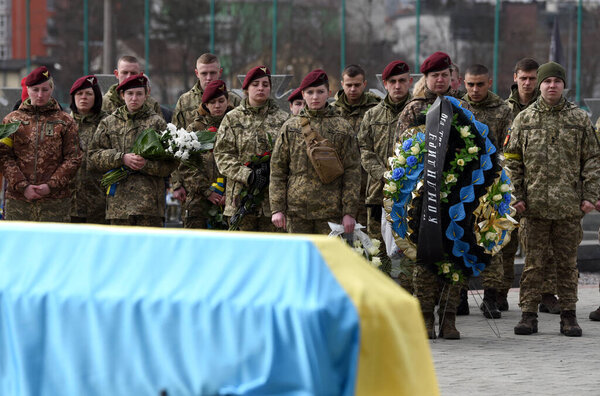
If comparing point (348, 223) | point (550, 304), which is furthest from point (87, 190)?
point (550, 304)

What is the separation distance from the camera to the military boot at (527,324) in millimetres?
8984

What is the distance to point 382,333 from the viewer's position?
14.1 ft

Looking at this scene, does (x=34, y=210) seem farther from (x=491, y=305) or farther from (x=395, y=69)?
(x=491, y=305)

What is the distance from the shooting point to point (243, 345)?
4.25 m

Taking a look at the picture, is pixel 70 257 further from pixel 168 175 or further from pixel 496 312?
pixel 496 312

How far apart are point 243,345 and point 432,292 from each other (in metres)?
4.65

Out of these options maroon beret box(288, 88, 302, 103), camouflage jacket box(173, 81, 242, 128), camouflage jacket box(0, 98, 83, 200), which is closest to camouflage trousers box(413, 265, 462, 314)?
maroon beret box(288, 88, 302, 103)

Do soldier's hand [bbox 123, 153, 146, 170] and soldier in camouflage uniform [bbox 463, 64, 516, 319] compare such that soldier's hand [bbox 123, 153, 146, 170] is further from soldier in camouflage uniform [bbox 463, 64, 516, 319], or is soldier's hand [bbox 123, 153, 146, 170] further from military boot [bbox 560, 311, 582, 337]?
military boot [bbox 560, 311, 582, 337]

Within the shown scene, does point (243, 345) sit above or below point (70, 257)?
below

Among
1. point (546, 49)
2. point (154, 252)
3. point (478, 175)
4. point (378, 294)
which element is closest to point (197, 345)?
point (154, 252)

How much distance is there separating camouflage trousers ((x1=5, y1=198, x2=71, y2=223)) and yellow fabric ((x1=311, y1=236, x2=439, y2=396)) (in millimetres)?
5899

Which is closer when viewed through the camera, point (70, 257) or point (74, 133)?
point (70, 257)

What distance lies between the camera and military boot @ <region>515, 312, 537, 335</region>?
8.98 m

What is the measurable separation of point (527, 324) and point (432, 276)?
102cm
